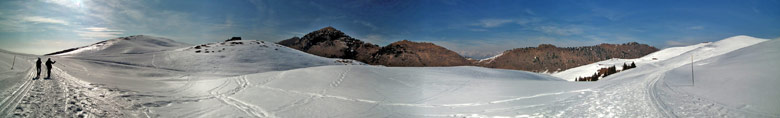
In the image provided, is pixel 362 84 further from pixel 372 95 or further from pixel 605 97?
pixel 605 97

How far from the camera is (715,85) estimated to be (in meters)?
6.04

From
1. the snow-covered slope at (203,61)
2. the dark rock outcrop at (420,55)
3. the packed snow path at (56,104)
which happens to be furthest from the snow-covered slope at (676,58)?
the packed snow path at (56,104)

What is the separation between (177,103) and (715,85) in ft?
30.1

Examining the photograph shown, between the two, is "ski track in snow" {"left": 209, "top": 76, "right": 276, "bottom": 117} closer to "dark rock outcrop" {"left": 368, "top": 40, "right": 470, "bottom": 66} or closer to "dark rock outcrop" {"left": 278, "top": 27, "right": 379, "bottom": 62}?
"dark rock outcrop" {"left": 368, "top": 40, "right": 470, "bottom": 66}

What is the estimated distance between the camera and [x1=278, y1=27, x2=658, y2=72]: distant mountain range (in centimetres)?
2636

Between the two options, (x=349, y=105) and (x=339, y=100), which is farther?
(x=339, y=100)

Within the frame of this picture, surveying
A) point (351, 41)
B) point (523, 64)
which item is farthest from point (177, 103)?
point (523, 64)

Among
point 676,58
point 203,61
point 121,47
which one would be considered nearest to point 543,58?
point 676,58

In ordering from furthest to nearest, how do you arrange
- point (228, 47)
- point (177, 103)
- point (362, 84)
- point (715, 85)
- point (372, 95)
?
point (228, 47), point (362, 84), point (372, 95), point (715, 85), point (177, 103)

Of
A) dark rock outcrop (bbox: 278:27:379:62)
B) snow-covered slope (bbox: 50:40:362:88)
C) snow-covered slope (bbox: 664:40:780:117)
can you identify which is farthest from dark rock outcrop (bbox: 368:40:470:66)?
snow-covered slope (bbox: 664:40:780:117)

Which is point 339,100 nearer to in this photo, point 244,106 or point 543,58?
point 244,106

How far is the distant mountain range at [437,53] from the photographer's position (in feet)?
86.5

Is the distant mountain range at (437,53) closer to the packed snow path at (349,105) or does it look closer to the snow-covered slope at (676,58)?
the snow-covered slope at (676,58)

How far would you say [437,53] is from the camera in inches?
1033
